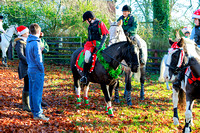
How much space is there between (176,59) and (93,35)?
8.79ft

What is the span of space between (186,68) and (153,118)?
2.00 metres

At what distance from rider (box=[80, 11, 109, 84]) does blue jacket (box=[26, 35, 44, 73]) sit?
1.45m

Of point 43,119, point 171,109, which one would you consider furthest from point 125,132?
point 171,109

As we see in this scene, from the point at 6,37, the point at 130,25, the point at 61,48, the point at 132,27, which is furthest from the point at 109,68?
the point at 61,48

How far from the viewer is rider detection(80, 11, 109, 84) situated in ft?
19.2

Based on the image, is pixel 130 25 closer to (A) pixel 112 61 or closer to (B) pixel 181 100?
(A) pixel 112 61

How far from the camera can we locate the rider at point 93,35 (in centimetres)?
586

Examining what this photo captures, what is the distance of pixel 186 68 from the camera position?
4.52 m

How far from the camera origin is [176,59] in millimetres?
4332

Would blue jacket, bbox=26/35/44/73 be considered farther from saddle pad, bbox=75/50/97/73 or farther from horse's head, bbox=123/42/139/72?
horse's head, bbox=123/42/139/72

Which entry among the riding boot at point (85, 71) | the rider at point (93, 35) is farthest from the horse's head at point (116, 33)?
the riding boot at point (85, 71)

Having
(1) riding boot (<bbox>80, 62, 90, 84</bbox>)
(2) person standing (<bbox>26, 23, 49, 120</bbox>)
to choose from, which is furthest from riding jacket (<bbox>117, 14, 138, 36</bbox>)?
(2) person standing (<bbox>26, 23, 49, 120</bbox>)

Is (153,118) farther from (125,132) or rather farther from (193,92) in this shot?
(193,92)

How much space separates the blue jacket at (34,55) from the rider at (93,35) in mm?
1451
